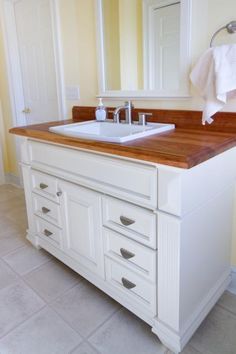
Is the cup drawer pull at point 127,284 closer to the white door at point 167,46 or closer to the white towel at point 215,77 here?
the white towel at point 215,77

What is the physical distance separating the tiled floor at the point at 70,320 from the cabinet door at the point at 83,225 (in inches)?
7.9

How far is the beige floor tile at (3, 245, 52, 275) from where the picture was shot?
1860 mm

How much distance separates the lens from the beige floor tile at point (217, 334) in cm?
125

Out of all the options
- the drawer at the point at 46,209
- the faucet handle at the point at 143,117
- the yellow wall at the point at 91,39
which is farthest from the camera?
the drawer at the point at 46,209

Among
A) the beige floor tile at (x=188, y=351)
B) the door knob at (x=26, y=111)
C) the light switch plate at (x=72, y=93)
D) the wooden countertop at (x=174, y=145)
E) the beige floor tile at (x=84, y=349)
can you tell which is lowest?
the beige floor tile at (x=84, y=349)

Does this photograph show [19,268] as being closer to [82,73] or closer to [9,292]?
[9,292]

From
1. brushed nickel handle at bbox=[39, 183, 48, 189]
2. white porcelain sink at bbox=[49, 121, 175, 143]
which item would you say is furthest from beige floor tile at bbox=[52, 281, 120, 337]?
white porcelain sink at bbox=[49, 121, 175, 143]

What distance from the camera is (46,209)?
1791mm

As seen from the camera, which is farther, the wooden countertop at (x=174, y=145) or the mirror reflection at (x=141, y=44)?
the mirror reflection at (x=141, y=44)

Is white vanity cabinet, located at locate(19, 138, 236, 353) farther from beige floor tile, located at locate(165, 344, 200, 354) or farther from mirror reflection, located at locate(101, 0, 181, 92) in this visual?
mirror reflection, located at locate(101, 0, 181, 92)

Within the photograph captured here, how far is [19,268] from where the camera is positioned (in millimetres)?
1858

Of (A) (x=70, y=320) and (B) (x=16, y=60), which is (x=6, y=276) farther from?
(B) (x=16, y=60)

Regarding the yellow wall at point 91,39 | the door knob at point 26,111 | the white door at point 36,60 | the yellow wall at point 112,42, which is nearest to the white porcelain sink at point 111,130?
the yellow wall at point 91,39

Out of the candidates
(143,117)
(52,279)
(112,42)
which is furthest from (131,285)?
(112,42)
